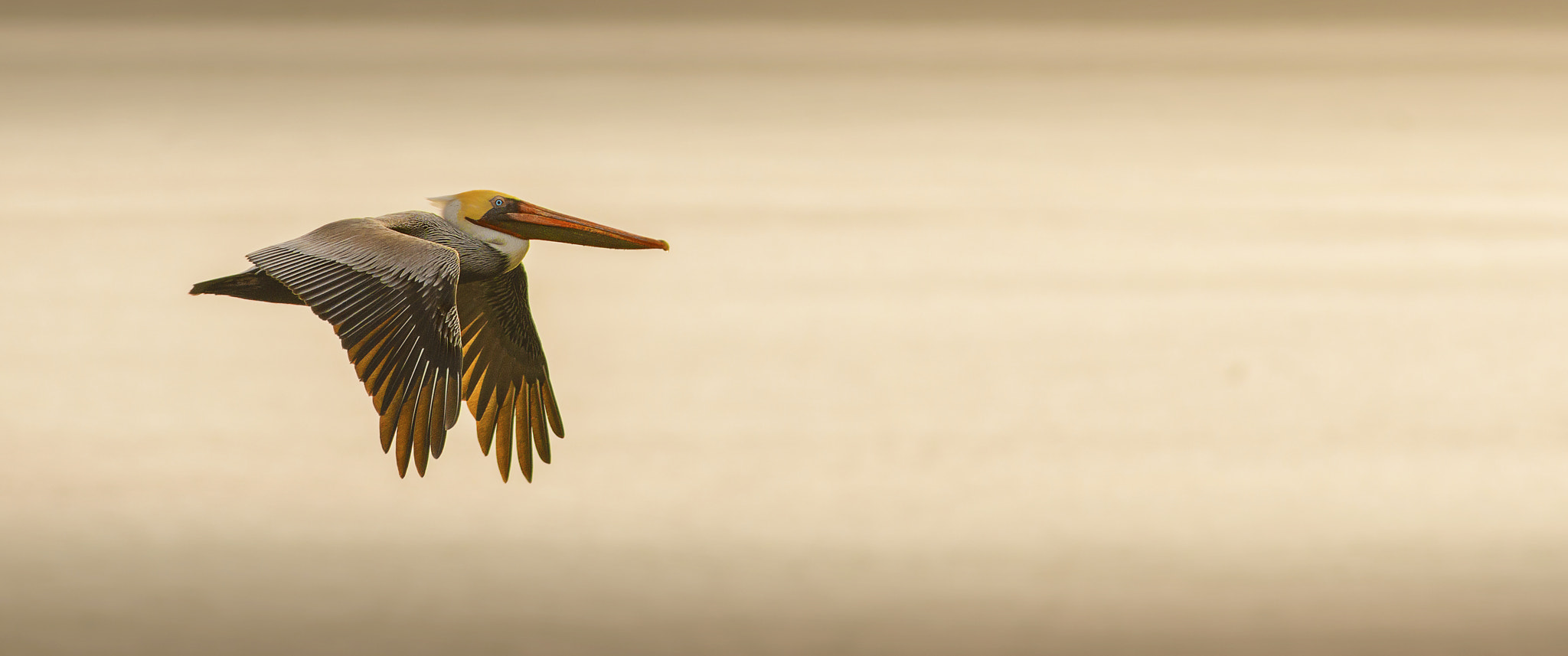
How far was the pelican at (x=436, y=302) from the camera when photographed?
173 cm

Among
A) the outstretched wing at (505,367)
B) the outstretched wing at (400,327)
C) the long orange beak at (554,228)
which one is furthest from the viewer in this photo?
the outstretched wing at (505,367)

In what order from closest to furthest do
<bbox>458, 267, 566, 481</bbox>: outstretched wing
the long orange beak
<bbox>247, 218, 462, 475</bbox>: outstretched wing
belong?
<bbox>247, 218, 462, 475</bbox>: outstretched wing < the long orange beak < <bbox>458, 267, 566, 481</bbox>: outstretched wing

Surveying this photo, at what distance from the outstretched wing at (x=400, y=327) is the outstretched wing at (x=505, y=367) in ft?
0.98

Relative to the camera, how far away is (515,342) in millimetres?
2113

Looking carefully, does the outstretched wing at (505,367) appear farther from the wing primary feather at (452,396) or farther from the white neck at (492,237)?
the wing primary feather at (452,396)

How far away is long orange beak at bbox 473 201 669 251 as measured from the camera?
6.28 ft

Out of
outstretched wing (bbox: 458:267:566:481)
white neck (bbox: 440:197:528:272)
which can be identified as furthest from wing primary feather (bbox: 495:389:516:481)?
white neck (bbox: 440:197:528:272)

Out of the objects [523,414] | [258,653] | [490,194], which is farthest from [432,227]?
[258,653]

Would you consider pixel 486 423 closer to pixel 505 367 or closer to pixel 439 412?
pixel 505 367

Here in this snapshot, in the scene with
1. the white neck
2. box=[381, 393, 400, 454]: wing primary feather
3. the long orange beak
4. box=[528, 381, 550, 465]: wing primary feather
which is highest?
the long orange beak

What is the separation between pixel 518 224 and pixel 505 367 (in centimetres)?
31

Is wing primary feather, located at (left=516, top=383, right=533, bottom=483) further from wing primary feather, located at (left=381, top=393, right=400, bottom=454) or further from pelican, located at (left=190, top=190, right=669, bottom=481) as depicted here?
wing primary feather, located at (left=381, top=393, right=400, bottom=454)

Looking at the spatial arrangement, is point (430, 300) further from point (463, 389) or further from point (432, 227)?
point (463, 389)

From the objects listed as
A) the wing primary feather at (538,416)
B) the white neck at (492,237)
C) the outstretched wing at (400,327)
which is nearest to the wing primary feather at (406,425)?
the outstretched wing at (400,327)
